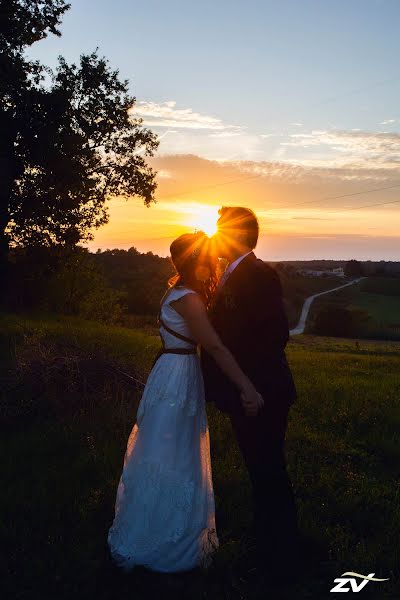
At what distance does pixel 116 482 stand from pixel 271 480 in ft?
7.18

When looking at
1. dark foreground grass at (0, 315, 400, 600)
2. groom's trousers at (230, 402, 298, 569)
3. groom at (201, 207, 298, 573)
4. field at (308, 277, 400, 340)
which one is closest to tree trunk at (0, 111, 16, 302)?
dark foreground grass at (0, 315, 400, 600)

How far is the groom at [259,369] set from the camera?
4.00m

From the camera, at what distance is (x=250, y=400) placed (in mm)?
3928

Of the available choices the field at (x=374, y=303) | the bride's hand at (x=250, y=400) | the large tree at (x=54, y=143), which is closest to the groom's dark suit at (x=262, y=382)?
the bride's hand at (x=250, y=400)

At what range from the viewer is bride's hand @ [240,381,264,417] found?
155 inches

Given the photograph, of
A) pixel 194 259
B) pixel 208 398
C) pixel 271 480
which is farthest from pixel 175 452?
pixel 194 259

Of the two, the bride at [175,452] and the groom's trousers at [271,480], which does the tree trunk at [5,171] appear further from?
the groom's trousers at [271,480]

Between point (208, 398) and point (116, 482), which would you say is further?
point (116, 482)

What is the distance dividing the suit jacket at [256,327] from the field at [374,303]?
65348 mm

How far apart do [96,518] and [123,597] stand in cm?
119

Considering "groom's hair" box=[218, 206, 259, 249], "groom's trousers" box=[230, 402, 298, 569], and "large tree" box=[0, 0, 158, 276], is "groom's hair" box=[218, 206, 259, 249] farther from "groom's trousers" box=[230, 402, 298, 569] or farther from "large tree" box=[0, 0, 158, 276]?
"large tree" box=[0, 0, 158, 276]

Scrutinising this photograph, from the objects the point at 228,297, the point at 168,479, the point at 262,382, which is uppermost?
the point at 228,297

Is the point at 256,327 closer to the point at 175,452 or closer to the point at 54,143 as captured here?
the point at 175,452

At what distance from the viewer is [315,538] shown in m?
4.67
